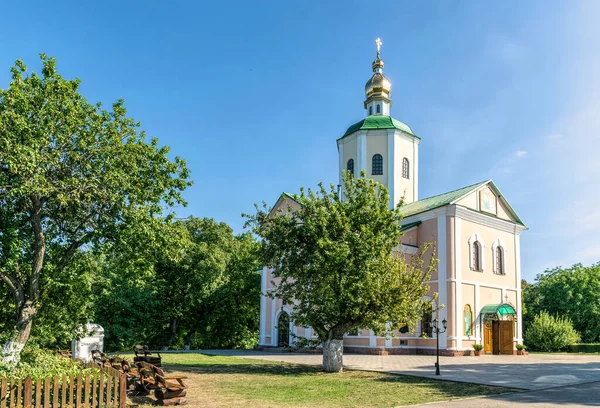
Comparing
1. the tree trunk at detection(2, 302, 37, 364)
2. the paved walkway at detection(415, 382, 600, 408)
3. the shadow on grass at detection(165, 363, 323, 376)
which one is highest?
the tree trunk at detection(2, 302, 37, 364)

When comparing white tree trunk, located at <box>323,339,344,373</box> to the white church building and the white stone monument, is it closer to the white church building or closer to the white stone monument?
the white church building

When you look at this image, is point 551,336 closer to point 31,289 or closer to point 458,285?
point 458,285

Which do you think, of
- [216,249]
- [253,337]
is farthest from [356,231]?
[253,337]

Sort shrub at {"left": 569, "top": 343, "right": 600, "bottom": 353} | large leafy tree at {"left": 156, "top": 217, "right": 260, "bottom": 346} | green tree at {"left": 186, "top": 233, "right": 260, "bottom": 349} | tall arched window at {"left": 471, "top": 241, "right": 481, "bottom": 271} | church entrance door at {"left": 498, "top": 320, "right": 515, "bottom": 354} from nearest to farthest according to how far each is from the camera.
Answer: church entrance door at {"left": 498, "top": 320, "right": 515, "bottom": 354}
tall arched window at {"left": 471, "top": 241, "right": 481, "bottom": 271}
shrub at {"left": 569, "top": 343, "right": 600, "bottom": 353}
large leafy tree at {"left": 156, "top": 217, "right": 260, "bottom": 346}
green tree at {"left": 186, "top": 233, "right": 260, "bottom": 349}

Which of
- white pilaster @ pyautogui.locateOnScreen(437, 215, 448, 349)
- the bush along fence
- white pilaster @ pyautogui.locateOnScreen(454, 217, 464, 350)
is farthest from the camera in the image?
white pilaster @ pyautogui.locateOnScreen(437, 215, 448, 349)

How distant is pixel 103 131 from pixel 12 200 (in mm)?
3213

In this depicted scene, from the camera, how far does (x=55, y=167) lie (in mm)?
14656

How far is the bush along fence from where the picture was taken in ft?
29.7

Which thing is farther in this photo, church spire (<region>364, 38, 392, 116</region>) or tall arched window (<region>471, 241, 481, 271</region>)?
church spire (<region>364, 38, 392, 116</region>)

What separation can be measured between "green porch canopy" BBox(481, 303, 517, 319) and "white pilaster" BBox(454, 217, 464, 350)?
1884 mm

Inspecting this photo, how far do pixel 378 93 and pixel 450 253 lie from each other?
14585 mm

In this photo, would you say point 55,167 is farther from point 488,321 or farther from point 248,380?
point 488,321

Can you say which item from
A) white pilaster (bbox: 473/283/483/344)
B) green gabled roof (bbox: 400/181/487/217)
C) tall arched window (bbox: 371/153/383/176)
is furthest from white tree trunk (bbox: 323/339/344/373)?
tall arched window (bbox: 371/153/383/176)

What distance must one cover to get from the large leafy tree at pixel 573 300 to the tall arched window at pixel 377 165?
19.6 metres
